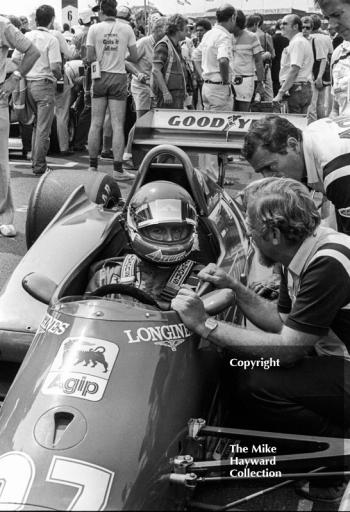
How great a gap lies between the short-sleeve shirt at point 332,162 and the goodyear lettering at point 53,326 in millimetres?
1514

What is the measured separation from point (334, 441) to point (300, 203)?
92cm

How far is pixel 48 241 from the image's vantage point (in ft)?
14.0

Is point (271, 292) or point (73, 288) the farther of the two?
point (271, 292)

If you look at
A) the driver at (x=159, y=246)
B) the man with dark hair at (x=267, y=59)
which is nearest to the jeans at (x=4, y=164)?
the driver at (x=159, y=246)

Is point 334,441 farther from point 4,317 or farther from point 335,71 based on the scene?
point 335,71

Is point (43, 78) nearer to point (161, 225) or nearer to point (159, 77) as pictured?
point (159, 77)

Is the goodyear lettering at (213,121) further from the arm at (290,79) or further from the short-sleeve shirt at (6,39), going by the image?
the arm at (290,79)

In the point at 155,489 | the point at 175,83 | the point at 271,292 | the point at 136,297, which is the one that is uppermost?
the point at 136,297

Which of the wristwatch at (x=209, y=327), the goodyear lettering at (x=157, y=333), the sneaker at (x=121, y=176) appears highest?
the goodyear lettering at (x=157, y=333)

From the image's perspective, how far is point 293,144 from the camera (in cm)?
358

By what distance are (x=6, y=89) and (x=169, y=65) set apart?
125 inches

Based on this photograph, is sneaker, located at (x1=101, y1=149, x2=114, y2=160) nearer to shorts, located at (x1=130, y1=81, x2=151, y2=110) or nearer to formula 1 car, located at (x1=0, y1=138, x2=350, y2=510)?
shorts, located at (x1=130, y1=81, x2=151, y2=110)

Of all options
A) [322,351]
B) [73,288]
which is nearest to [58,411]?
[73,288]

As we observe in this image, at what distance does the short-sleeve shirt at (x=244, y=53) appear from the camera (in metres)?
9.59
